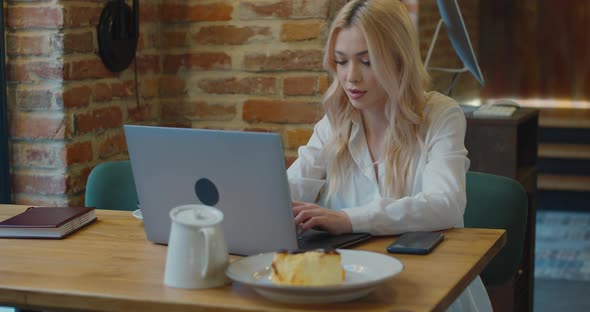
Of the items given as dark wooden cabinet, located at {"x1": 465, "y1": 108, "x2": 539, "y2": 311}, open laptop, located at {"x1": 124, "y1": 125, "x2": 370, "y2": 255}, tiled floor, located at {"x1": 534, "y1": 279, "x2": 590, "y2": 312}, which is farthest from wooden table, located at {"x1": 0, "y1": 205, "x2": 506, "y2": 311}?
tiled floor, located at {"x1": 534, "y1": 279, "x2": 590, "y2": 312}

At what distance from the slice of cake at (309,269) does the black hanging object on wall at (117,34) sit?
1.43 m

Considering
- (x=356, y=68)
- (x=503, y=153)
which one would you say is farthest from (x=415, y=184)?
(x=503, y=153)

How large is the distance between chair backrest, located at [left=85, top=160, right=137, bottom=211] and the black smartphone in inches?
33.6

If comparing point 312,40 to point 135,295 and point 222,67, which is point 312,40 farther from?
point 135,295

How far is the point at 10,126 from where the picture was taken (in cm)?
257

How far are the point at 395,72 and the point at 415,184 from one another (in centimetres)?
26

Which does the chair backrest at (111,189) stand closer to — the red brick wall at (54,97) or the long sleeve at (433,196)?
the red brick wall at (54,97)

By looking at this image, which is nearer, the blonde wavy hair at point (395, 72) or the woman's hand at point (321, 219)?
the woman's hand at point (321, 219)

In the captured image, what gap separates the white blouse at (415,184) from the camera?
1.81m

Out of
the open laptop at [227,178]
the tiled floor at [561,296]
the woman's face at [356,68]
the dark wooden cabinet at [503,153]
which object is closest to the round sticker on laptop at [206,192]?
the open laptop at [227,178]

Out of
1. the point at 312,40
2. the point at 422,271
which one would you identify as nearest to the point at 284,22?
the point at 312,40

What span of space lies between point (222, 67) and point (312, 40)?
0.32m

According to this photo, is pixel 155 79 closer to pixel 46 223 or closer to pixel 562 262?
pixel 46 223

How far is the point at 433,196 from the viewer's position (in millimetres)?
1873
